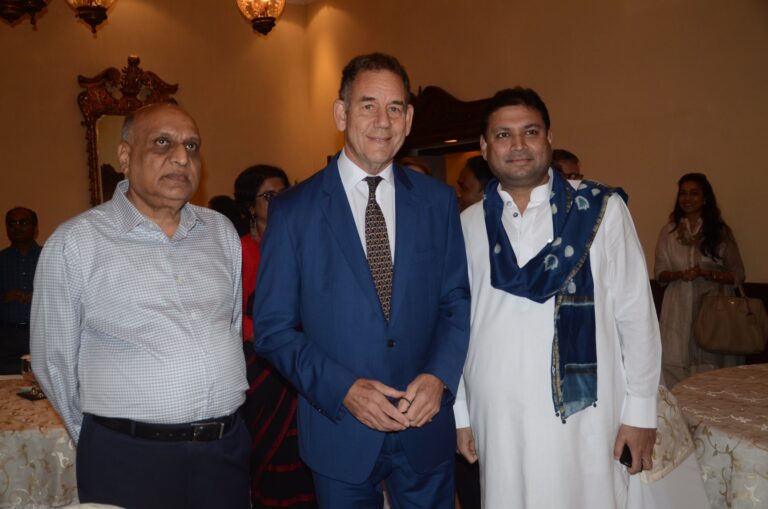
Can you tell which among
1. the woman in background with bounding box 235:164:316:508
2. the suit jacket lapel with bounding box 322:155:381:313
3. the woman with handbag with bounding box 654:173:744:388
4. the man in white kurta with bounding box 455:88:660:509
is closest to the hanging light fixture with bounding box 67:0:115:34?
the woman in background with bounding box 235:164:316:508

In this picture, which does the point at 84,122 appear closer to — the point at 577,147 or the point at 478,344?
the point at 577,147

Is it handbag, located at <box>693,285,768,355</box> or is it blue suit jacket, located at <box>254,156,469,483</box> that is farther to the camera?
handbag, located at <box>693,285,768,355</box>

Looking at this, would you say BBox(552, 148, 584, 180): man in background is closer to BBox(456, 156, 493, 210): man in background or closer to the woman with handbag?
BBox(456, 156, 493, 210): man in background

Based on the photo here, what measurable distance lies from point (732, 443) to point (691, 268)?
2.91 meters

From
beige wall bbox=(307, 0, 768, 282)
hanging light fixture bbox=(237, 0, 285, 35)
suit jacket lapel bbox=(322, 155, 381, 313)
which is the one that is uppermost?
hanging light fixture bbox=(237, 0, 285, 35)

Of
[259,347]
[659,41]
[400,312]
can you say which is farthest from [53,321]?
[659,41]

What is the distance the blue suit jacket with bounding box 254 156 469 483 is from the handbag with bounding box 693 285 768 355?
2.98 m

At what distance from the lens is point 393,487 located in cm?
187

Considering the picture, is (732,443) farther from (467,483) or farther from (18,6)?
Answer: (18,6)

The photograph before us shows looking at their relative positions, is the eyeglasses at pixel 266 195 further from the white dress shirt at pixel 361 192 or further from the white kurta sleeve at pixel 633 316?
the white kurta sleeve at pixel 633 316

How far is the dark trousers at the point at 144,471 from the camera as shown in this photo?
5.82 feet

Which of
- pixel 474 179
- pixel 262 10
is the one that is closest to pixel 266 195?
pixel 474 179

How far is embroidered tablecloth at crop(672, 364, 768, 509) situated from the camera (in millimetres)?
2113

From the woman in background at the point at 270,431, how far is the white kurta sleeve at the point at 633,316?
141 centimetres
